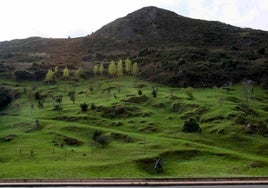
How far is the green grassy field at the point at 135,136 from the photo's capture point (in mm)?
69562

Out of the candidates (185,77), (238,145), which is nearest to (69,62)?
(185,77)

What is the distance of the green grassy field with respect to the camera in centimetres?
6956

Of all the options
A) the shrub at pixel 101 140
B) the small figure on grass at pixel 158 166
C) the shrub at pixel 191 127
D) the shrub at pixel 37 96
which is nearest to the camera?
the small figure on grass at pixel 158 166

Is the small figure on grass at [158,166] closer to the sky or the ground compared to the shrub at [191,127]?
closer to the ground

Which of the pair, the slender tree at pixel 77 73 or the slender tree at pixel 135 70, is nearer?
the slender tree at pixel 135 70

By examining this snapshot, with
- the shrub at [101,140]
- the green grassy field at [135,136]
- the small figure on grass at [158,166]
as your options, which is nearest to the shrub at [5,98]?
the green grassy field at [135,136]

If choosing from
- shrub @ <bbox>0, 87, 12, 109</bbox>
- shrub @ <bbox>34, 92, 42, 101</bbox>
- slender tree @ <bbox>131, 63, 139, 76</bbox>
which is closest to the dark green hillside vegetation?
slender tree @ <bbox>131, 63, 139, 76</bbox>

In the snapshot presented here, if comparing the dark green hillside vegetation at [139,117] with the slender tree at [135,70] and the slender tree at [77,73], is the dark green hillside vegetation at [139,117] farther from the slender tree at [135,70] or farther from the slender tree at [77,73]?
the slender tree at [77,73]

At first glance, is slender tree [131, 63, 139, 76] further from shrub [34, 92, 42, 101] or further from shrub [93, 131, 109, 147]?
shrub [93, 131, 109, 147]

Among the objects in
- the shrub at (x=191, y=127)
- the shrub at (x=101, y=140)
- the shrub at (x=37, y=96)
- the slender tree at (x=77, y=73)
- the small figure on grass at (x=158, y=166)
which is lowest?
the small figure on grass at (x=158, y=166)

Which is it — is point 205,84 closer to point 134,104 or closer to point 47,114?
point 134,104

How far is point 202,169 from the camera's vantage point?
68.9 meters

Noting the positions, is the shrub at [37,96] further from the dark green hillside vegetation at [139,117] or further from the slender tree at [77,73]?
the slender tree at [77,73]

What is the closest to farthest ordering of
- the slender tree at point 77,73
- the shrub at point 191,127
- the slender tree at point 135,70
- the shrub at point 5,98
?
the shrub at point 191,127
the shrub at point 5,98
the slender tree at point 135,70
the slender tree at point 77,73
